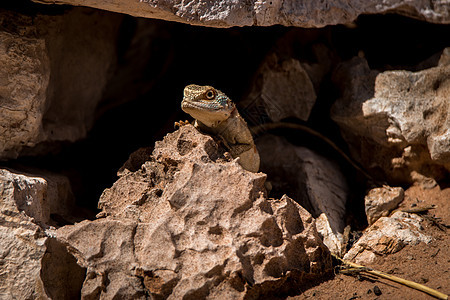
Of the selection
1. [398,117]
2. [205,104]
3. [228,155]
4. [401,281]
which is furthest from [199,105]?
[401,281]

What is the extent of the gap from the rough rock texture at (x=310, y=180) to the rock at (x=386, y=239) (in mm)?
201

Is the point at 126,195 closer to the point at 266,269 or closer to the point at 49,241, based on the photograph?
the point at 49,241

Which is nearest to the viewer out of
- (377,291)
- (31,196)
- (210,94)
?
(377,291)

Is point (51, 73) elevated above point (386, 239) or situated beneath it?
elevated above

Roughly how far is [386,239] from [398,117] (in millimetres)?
1169

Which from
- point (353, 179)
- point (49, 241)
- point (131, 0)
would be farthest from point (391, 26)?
point (49, 241)

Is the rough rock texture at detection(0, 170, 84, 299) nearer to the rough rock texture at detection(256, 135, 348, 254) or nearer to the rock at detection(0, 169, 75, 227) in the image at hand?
the rock at detection(0, 169, 75, 227)

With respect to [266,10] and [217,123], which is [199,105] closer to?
[217,123]

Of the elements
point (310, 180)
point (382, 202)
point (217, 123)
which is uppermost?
point (217, 123)

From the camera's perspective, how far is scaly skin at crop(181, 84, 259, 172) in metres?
3.40

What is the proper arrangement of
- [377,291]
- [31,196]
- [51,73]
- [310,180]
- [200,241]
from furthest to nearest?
[310,180], [51,73], [31,196], [377,291], [200,241]

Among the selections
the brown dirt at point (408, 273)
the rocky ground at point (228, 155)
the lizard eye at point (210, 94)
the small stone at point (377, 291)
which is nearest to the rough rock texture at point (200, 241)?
the rocky ground at point (228, 155)

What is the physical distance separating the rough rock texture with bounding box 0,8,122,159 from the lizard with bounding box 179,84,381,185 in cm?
124

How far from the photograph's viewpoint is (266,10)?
3465 mm
